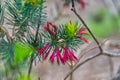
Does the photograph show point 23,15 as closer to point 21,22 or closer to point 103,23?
point 21,22

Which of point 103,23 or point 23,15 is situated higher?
point 103,23

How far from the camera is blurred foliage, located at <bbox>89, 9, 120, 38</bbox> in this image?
9.96ft

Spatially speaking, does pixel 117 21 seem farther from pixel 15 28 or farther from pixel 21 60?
pixel 21 60

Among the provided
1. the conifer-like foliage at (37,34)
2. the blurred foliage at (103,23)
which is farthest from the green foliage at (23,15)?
the blurred foliage at (103,23)

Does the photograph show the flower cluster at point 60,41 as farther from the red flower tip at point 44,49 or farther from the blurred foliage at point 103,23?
the blurred foliage at point 103,23

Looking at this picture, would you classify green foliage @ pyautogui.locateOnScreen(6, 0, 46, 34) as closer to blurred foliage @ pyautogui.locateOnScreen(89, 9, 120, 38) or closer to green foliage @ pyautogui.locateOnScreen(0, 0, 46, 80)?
green foliage @ pyautogui.locateOnScreen(0, 0, 46, 80)

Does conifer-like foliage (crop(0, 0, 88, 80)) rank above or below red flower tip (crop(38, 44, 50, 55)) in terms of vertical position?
above

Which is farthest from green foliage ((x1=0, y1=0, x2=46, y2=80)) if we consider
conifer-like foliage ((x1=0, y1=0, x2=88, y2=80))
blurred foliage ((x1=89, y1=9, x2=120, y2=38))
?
blurred foliage ((x1=89, y1=9, x2=120, y2=38))

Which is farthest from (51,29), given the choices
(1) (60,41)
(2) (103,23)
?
(2) (103,23)

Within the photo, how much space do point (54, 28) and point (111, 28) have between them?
2.29m

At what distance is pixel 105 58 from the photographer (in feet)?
6.88

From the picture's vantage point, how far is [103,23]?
331 centimetres

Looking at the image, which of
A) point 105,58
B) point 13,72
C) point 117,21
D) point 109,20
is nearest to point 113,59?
point 105,58

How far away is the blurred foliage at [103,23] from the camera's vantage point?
3035 millimetres
